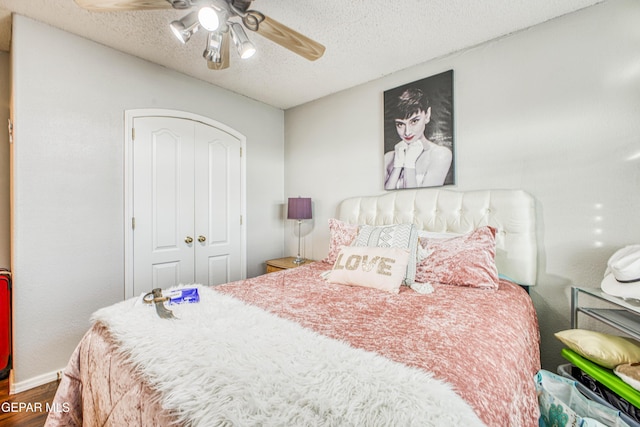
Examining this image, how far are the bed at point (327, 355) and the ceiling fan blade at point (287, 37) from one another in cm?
136

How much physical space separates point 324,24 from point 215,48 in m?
0.85

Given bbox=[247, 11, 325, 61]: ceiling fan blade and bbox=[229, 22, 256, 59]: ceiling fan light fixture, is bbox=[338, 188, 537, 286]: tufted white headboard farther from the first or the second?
bbox=[229, 22, 256, 59]: ceiling fan light fixture

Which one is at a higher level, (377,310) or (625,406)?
(377,310)

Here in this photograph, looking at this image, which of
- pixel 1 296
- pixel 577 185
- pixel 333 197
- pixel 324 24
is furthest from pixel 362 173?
pixel 1 296

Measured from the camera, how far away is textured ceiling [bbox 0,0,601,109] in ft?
5.84

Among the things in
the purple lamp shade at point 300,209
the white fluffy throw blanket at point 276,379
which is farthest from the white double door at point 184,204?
the white fluffy throw blanket at point 276,379

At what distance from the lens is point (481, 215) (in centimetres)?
204

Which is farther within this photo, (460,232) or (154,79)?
(154,79)

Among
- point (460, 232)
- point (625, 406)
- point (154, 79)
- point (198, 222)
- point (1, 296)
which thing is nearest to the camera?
point (625, 406)

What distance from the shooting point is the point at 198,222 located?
2.80 metres

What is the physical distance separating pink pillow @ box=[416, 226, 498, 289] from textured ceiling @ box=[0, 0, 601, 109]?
149 cm

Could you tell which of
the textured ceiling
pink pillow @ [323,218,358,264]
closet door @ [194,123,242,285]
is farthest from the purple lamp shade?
the textured ceiling

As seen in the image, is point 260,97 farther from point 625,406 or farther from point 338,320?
point 625,406

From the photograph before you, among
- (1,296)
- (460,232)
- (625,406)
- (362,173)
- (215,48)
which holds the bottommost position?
(625,406)
